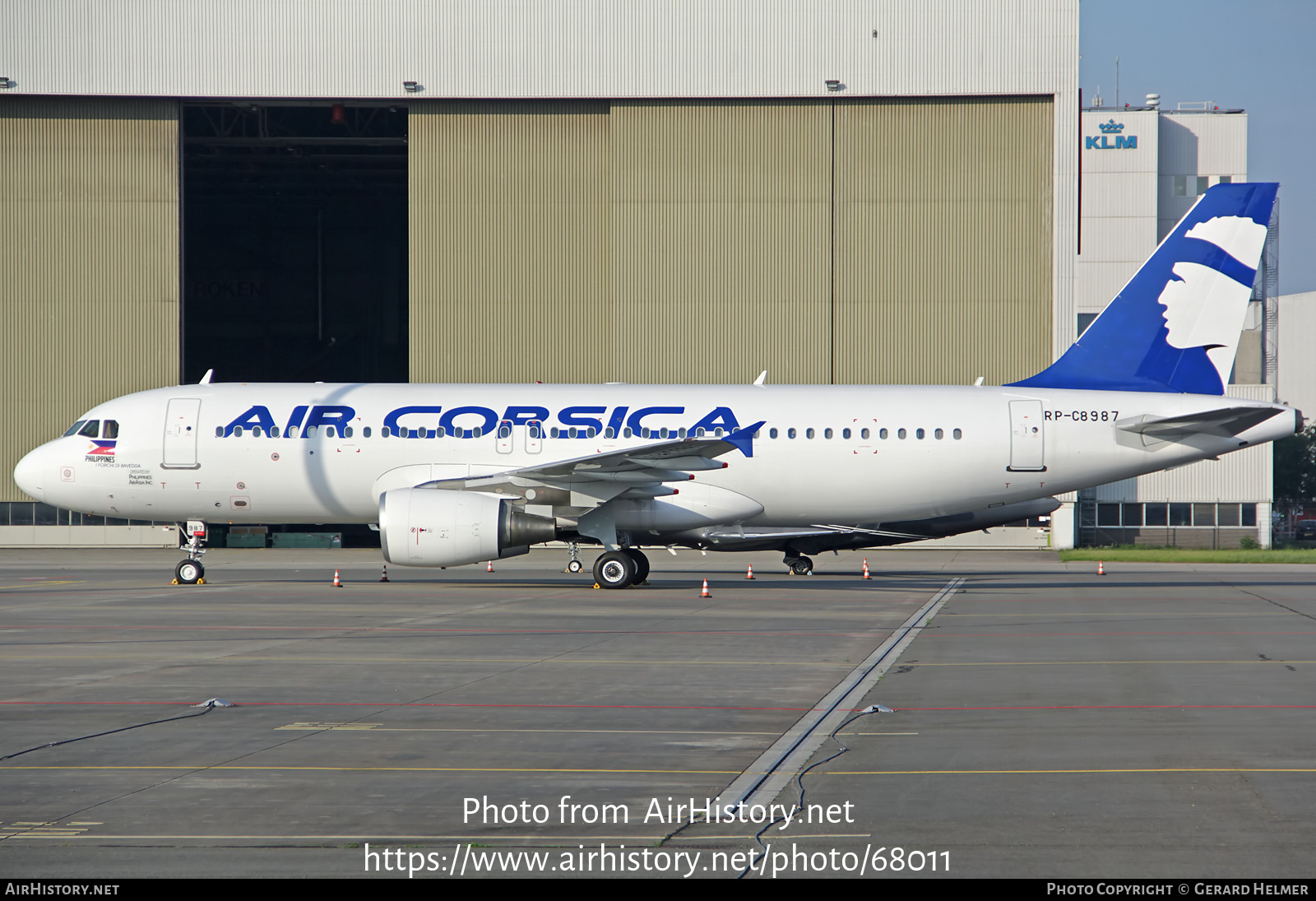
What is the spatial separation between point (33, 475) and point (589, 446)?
11798 millimetres

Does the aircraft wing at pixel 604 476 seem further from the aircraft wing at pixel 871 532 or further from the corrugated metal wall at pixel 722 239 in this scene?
the corrugated metal wall at pixel 722 239

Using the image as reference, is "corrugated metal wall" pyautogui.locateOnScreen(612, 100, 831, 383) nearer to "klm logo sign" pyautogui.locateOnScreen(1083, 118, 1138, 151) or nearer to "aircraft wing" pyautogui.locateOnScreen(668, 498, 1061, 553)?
"klm logo sign" pyautogui.locateOnScreen(1083, 118, 1138, 151)

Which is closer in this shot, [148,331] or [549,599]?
[549,599]

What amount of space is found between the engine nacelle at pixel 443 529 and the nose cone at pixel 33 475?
27.1 feet

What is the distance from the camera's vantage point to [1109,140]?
4912 cm

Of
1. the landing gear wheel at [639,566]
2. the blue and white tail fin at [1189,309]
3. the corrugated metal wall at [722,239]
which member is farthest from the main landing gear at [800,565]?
the corrugated metal wall at [722,239]

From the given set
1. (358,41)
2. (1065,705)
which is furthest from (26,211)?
(1065,705)

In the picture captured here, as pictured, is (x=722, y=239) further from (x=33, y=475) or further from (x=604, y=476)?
(x=33, y=475)

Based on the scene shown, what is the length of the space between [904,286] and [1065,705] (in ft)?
113

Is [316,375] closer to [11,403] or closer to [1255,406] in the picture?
[11,403]

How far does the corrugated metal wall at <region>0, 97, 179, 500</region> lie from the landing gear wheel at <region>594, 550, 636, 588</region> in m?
26.2

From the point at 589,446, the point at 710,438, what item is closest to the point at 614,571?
the point at 589,446
